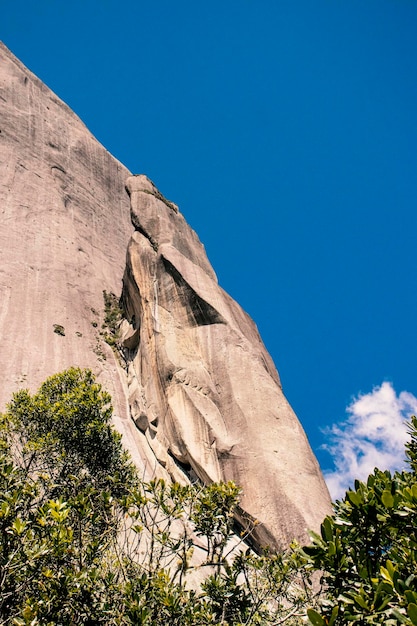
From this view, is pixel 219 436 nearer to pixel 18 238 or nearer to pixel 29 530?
pixel 29 530

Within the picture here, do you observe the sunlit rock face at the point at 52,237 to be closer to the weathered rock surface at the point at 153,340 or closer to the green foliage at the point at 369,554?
the weathered rock surface at the point at 153,340

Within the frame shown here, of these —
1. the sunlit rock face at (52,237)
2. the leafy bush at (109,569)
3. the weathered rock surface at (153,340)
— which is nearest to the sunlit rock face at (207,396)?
the weathered rock surface at (153,340)

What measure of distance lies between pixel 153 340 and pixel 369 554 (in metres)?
18.8

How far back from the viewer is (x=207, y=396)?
20688 millimetres

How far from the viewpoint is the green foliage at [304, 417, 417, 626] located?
13.5ft

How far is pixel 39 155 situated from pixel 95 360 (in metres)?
19.8

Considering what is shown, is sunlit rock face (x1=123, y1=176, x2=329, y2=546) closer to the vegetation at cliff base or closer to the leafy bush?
the vegetation at cliff base

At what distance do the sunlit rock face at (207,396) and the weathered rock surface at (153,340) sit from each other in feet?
0.17

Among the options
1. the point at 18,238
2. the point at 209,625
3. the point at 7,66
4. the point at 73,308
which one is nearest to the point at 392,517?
the point at 209,625

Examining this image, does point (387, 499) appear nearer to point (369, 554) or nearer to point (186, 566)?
point (369, 554)

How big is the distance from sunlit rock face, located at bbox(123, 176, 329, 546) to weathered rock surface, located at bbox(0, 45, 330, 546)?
0.05 meters

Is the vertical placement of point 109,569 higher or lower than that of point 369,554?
higher

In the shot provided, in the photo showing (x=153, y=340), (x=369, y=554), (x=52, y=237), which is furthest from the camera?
(x=52, y=237)

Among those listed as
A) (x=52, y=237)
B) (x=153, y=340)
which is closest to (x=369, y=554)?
(x=153, y=340)
